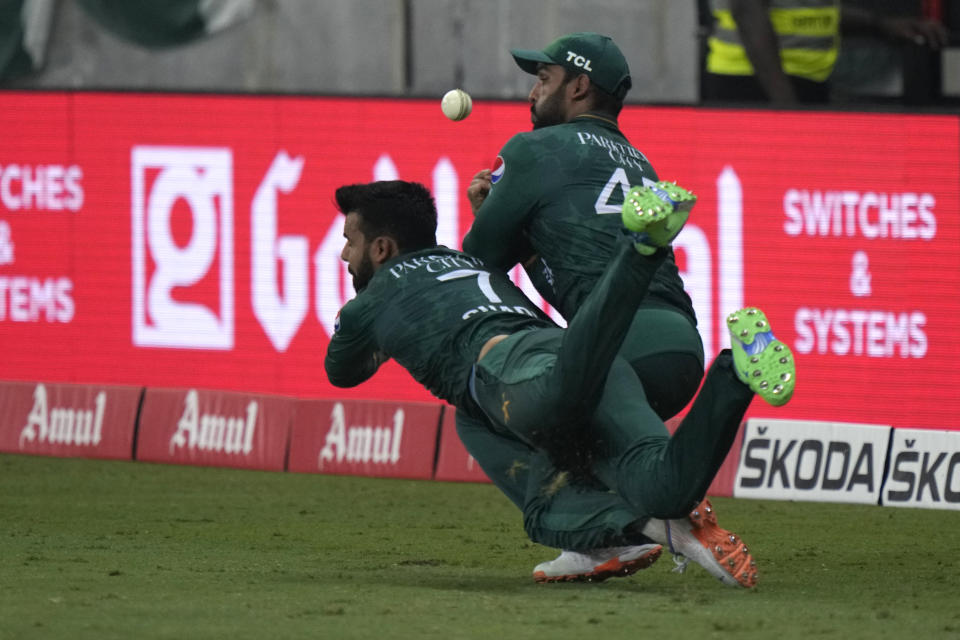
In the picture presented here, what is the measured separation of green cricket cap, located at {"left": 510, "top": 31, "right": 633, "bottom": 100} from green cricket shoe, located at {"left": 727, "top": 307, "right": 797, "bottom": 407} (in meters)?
1.24

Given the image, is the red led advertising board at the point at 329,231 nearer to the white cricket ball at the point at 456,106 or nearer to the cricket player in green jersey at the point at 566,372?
the white cricket ball at the point at 456,106

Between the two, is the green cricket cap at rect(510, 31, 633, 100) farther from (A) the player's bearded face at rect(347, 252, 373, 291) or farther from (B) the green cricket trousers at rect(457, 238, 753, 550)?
(B) the green cricket trousers at rect(457, 238, 753, 550)

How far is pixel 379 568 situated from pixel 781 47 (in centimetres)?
463

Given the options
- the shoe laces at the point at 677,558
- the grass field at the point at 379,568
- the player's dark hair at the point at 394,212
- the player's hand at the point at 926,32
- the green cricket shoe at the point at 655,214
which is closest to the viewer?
the grass field at the point at 379,568

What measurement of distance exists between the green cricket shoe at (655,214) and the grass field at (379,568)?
1.10 metres

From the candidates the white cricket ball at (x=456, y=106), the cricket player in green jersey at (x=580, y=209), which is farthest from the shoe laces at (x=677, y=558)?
the white cricket ball at (x=456, y=106)

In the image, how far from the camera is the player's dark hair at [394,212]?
7.06 metres

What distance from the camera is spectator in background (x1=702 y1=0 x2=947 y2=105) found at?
1094 centimetres

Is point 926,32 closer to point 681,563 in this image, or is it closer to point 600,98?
point 600,98

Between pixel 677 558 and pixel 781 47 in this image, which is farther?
pixel 781 47

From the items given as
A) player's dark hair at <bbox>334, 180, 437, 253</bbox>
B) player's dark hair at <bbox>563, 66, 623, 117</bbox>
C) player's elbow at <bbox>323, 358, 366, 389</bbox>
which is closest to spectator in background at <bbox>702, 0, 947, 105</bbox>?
player's dark hair at <bbox>563, 66, 623, 117</bbox>

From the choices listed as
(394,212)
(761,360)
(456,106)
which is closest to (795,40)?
(456,106)

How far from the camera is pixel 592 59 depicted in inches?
282

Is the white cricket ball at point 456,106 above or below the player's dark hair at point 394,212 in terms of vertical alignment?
above
